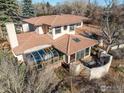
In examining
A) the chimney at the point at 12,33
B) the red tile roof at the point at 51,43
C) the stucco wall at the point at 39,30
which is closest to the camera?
the chimney at the point at 12,33

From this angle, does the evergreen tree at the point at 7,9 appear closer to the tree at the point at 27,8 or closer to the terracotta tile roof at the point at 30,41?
the terracotta tile roof at the point at 30,41

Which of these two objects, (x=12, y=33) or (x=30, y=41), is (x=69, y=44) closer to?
(x=30, y=41)

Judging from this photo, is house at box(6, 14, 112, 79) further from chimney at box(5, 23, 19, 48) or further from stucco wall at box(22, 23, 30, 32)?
stucco wall at box(22, 23, 30, 32)

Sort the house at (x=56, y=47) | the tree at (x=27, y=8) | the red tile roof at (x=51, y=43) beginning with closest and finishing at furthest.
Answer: the house at (x=56, y=47) → the red tile roof at (x=51, y=43) → the tree at (x=27, y=8)

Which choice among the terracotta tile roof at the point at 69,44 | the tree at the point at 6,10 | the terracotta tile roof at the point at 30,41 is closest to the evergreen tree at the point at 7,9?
the tree at the point at 6,10

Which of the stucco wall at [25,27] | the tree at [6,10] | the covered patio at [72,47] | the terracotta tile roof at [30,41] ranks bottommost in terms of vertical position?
the covered patio at [72,47]

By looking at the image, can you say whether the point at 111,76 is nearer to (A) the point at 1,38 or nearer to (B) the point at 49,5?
(A) the point at 1,38

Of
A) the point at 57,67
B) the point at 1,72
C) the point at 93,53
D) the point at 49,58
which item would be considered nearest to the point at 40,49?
the point at 49,58

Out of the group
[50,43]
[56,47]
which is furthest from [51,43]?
[56,47]
